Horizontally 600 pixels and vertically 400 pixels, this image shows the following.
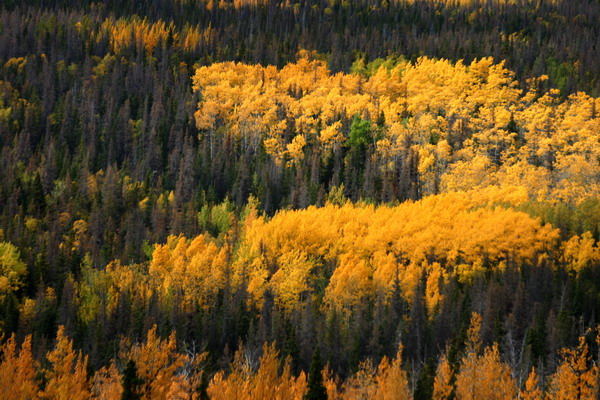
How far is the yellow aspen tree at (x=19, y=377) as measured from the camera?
260ft

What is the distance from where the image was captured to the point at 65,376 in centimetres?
8294

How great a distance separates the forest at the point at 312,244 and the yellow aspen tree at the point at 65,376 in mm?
379

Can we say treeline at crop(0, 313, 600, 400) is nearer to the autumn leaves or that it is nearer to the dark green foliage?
the dark green foliage

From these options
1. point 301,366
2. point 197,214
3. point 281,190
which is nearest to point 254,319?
point 301,366

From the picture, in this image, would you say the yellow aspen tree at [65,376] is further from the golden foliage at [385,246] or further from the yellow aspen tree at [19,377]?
the golden foliage at [385,246]

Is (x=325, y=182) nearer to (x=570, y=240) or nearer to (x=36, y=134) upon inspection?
(x=570, y=240)

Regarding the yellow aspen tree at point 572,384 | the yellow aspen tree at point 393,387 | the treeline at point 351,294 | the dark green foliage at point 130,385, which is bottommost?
the treeline at point 351,294

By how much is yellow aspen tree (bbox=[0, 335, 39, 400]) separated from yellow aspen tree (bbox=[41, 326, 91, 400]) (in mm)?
1532

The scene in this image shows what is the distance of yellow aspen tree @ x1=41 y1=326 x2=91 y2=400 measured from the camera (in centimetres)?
8088

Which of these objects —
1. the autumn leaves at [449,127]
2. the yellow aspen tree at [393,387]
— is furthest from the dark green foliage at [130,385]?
the autumn leaves at [449,127]

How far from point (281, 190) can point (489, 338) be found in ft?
220

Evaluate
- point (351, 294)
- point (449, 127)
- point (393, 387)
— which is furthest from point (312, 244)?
point (393, 387)

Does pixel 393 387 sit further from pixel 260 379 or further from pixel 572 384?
pixel 572 384

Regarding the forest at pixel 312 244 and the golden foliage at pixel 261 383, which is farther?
the forest at pixel 312 244
